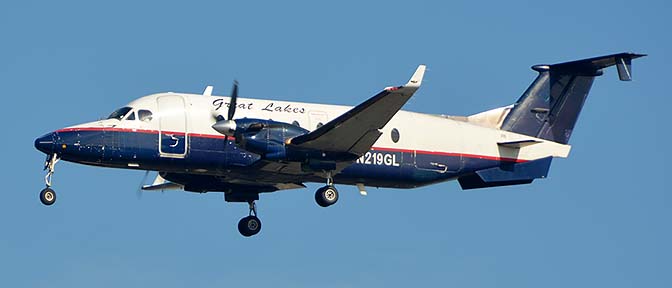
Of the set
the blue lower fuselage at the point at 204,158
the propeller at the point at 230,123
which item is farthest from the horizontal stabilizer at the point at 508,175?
the propeller at the point at 230,123

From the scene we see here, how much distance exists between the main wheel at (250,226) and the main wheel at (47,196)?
6.63m

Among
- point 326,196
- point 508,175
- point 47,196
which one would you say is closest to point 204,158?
point 326,196

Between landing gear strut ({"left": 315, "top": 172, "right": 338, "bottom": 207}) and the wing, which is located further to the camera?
landing gear strut ({"left": 315, "top": 172, "right": 338, "bottom": 207})

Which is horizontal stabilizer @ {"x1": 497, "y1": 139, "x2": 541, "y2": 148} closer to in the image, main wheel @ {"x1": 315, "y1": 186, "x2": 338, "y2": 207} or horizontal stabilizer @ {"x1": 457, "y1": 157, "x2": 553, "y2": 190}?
horizontal stabilizer @ {"x1": 457, "y1": 157, "x2": 553, "y2": 190}

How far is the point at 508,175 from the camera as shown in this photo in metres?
39.9

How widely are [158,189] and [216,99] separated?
16.0ft

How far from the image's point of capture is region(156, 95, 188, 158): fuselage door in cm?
3622

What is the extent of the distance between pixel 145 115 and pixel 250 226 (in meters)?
5.60

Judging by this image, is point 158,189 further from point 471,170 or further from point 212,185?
point 471,170

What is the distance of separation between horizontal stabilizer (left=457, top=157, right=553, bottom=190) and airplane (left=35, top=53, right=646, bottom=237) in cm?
3

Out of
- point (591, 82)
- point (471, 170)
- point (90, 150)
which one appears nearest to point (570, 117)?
point (591, 82)

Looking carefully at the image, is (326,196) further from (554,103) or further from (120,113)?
(554,103)

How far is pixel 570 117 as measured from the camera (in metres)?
41.2

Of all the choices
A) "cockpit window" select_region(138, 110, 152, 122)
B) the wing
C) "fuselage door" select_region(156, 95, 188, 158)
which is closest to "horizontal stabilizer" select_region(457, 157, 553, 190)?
the wing
